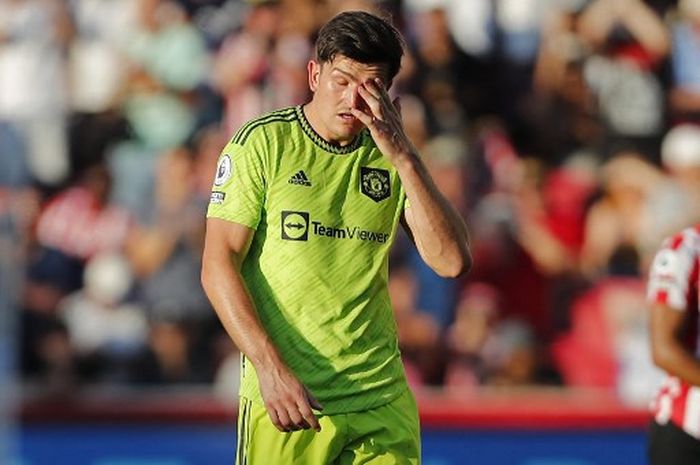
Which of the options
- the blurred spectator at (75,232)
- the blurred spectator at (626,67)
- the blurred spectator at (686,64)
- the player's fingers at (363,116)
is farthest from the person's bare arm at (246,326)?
the blurred spectator at (686,64)

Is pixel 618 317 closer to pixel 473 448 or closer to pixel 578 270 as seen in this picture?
pixel 578 270

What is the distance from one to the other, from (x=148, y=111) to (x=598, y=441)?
3.97 metres

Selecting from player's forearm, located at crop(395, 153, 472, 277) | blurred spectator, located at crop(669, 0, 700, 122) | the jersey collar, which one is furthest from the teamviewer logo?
blurred spectator, located at crop(669, 0, 700, 122)

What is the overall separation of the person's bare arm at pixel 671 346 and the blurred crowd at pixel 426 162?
13.0 ft

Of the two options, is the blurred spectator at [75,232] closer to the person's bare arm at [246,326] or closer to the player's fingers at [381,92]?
the person's bare arm at [246,326]

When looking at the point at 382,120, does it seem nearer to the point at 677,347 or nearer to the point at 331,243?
the point at 331,243

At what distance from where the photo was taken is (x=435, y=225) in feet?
15.4

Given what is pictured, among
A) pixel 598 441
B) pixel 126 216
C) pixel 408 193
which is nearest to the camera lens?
pixel 408 193

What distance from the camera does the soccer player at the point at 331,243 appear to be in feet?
15.2

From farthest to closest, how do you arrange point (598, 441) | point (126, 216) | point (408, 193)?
point (126, 216), point (598, 441), point (408, 193)

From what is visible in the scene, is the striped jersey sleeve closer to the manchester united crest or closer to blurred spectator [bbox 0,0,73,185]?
the manchester united crest

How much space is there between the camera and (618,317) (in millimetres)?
10188

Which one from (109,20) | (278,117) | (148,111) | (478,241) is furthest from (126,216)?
(278,117)

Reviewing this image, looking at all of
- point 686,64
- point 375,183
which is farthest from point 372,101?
point 686,64
